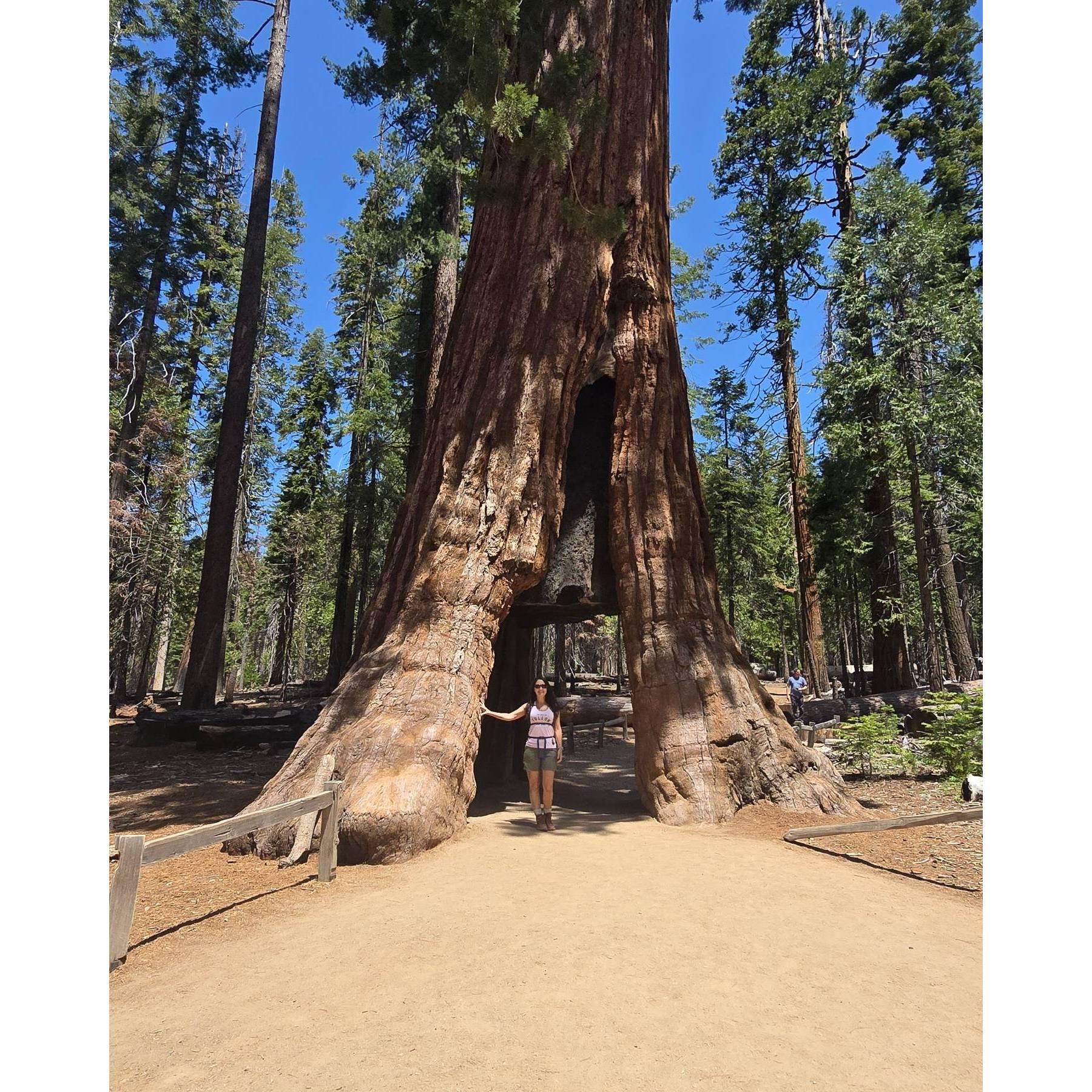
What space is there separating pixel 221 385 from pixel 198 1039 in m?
→ 27.1

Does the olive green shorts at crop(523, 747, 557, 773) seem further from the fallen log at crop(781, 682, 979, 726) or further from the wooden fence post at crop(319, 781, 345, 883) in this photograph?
the fallen log at crop(781, 682, 979, 726)

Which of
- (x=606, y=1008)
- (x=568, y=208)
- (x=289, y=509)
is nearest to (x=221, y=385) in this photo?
(x=289, y=509)

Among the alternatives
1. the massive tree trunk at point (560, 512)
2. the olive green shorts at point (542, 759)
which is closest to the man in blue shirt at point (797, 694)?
the massive tree trunk at point (560, 512)

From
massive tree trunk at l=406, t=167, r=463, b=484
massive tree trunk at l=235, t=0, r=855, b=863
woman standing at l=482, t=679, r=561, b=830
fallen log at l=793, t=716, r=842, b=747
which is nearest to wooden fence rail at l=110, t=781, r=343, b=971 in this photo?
massive tree trunk at l=235, t=0, r=855, b=863

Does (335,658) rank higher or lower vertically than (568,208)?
lower

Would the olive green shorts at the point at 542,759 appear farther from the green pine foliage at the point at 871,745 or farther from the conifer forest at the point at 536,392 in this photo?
the green pine foliage at the point at 871,745

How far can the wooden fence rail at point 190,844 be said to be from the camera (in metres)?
3.92

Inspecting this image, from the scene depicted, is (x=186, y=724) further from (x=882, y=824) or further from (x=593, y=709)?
(x=882, y=824)

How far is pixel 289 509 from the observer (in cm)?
2819

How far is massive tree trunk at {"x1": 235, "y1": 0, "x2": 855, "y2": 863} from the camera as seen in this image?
7105 millimetres

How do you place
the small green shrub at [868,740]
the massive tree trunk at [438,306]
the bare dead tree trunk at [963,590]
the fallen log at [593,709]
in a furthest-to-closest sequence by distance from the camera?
the bare dead tree trunk at [963,590] → the fallen log at [593,709] → the massive tree trunk at [438,306] → the small green shrub at [868,740]

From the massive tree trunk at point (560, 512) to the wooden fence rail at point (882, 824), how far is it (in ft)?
2.78

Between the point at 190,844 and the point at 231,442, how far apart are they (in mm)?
11989

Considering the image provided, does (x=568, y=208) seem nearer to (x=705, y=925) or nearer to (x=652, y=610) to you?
(x=652, y=610)
